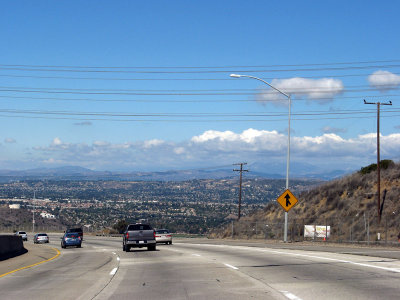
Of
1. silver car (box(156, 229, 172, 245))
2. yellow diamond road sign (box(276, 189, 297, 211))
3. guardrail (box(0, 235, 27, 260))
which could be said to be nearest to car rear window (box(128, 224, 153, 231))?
guardrail (box(0, 235, 27, 260))

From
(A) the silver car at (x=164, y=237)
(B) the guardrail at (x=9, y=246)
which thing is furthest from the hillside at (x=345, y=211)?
(B) the guardrail at (x=9, y=246)

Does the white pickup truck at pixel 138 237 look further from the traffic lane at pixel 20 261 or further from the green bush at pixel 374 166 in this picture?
the green bush at pixel 374 166

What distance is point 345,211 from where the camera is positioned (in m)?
60.6

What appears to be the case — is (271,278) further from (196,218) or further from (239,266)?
(196,218)

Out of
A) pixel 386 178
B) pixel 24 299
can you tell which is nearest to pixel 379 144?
pixel 386 178

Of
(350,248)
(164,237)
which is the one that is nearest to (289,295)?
(350,248)

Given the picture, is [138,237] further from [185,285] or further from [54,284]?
[185,285]

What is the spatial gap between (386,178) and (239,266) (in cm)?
4376

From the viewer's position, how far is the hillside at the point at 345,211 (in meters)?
53.2

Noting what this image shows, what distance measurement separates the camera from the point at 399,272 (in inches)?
696

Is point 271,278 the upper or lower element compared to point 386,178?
lower

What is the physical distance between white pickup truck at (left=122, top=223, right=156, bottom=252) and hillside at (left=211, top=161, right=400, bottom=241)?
19.9 meters

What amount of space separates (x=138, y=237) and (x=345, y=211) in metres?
30.7

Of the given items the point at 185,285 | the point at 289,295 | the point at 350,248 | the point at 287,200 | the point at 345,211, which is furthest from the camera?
the point at 345,211
